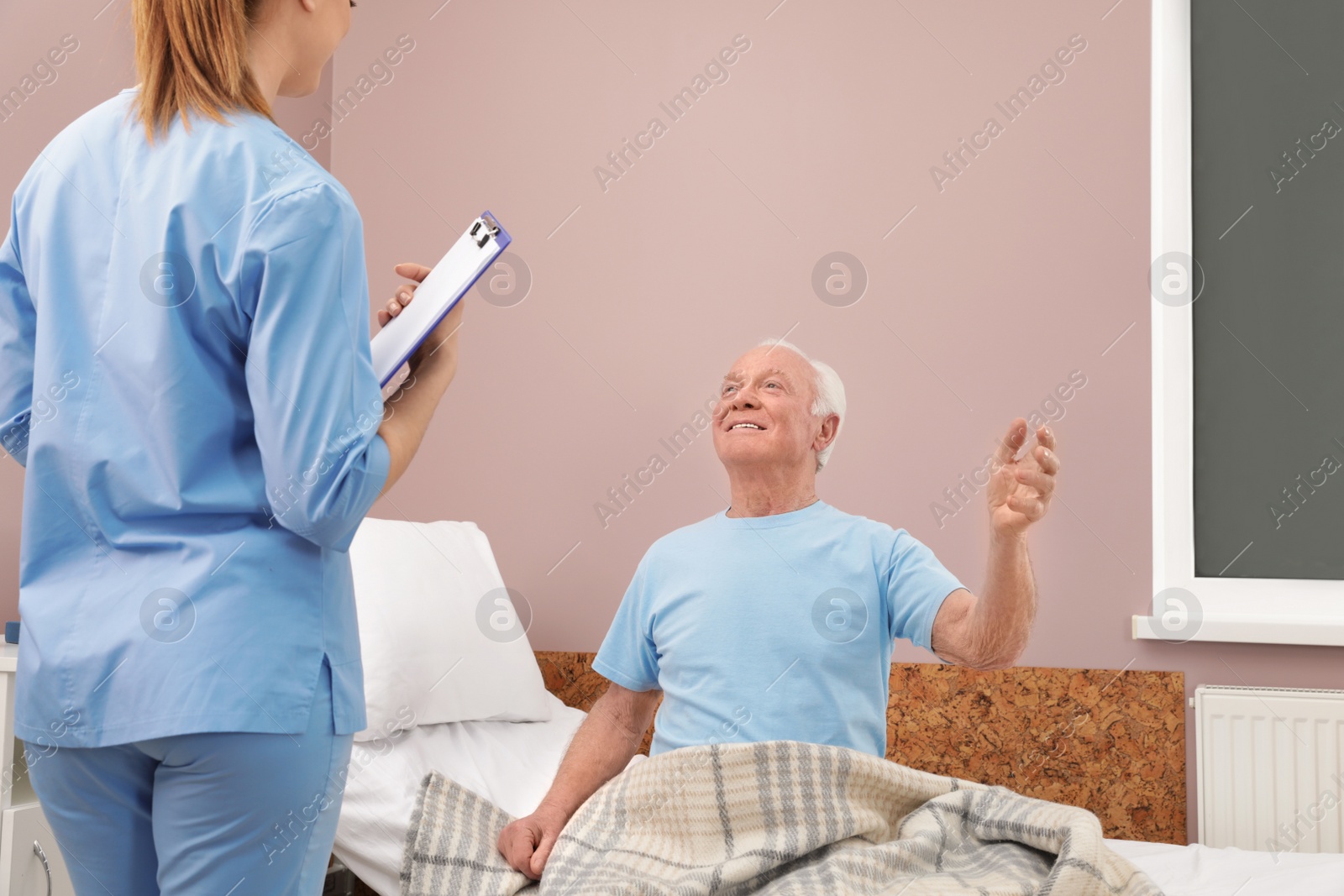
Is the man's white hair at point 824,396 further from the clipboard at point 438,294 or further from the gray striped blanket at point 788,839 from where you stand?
the clipboard at point 438,294

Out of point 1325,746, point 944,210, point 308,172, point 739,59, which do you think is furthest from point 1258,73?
point 308,172

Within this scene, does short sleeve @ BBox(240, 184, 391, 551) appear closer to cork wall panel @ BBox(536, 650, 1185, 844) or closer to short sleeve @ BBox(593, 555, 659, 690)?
short sleeve @ BBox(593, 555, 659, 690)

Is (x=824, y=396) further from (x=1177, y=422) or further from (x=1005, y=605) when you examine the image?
(x=1177, y=422)

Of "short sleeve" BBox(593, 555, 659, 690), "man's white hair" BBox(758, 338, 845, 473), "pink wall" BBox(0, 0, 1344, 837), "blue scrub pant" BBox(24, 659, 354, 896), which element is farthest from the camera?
"pink wall" BBox(0, 0, 1344, 837)

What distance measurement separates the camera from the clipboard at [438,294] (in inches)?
34.9

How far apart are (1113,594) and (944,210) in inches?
36.9

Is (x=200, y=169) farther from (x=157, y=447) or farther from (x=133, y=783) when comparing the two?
(x=133, y=783)

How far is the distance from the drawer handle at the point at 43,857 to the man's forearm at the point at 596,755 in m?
0.93

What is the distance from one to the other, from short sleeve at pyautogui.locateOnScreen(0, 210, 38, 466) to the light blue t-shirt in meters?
0.93

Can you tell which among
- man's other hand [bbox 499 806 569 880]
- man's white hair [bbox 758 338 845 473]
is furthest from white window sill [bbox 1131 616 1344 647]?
man's other hand [bbox 499 806 569 880]

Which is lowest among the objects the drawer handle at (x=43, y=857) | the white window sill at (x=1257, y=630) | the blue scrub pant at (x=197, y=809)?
the drawer handle at (x=43, y=857)

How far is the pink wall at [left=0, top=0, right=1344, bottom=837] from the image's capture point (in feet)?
7.59

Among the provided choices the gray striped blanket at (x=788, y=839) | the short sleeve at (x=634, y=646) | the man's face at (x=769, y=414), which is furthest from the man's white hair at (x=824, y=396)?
the gray striped blanket at (x=788, y=839)

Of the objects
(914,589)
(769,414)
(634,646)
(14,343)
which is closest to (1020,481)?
(914,589)
